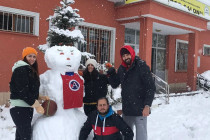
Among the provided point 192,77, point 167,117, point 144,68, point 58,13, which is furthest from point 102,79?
point 192,77

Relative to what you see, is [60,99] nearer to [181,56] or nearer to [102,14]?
[102,14]

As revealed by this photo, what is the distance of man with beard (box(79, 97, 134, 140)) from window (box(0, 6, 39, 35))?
4.94 m

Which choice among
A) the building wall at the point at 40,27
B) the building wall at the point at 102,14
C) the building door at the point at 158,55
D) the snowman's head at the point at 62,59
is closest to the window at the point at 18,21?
the building wall at the point at 40,27

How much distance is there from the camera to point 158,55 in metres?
13.0

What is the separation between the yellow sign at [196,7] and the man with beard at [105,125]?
23.6 feet

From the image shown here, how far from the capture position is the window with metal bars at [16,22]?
655 centimetres

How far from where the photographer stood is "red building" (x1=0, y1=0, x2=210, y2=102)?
6656 mm

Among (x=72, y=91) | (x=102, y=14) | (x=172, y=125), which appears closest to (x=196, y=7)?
(x=102, y=14)

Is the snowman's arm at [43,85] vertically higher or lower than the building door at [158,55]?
lower

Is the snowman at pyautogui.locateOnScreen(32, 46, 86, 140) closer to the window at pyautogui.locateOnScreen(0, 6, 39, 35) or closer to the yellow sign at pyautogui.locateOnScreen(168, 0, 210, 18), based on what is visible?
the window at pyautogui.locateOnScreen(0, 6, 39, 35)

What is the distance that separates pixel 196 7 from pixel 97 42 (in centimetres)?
543

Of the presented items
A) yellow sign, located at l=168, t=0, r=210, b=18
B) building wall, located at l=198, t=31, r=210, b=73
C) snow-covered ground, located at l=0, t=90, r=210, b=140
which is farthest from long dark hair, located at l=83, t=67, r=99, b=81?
building wall, located at l=198, t=31, r=210, b=73

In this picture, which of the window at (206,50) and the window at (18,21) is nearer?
the window at (18,21)

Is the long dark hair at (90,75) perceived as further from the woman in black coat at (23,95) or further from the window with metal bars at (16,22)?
the window with metal bars at (16,22)
